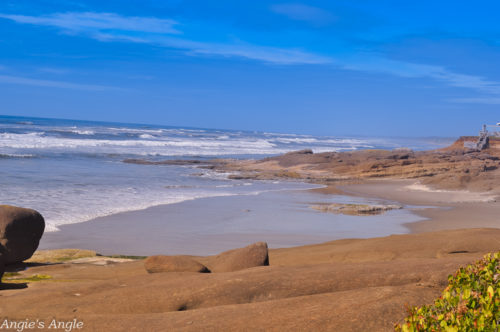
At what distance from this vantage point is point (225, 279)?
17.1ft

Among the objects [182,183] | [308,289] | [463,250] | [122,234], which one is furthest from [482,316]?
[182,183]

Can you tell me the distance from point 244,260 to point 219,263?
0.50 m

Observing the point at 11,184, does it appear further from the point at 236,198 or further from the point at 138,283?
the point at 138,283

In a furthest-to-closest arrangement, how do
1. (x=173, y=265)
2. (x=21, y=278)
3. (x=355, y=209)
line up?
(x=355, y=209) → (x=21, y=278) → (x=173, y=265)

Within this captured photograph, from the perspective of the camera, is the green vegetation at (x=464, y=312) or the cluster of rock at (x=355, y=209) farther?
the cluster of rock at (x=355, y=209)

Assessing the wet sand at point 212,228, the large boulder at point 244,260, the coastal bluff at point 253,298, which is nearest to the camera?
the coastal bluff at point 253,298

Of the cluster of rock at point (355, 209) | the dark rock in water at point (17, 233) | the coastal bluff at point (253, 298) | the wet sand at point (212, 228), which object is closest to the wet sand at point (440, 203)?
the wet sand at point (212, 228)

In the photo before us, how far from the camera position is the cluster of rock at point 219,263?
671 cm

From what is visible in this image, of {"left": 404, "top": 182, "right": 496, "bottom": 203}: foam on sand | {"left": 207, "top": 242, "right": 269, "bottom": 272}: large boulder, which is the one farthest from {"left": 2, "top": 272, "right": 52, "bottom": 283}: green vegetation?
{"left": 404, "top": 182, "right": 496, "bottom": 203}: foam on sand

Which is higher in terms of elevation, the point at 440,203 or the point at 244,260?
the point at 244,260

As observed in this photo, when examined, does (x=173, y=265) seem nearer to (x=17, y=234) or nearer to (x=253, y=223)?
(x=17, y=234)

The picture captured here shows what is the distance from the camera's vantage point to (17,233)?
28.2 ft

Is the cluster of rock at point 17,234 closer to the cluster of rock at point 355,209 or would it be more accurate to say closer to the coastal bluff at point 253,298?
the coastal bluff at point 253,298

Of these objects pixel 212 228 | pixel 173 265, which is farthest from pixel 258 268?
pixel 212 228
